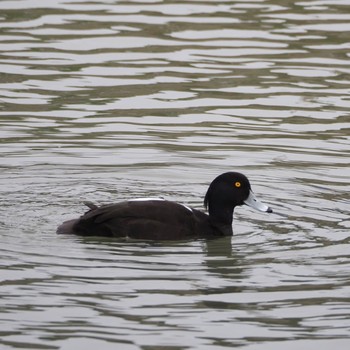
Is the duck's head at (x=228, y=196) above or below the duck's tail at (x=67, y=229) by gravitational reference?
above

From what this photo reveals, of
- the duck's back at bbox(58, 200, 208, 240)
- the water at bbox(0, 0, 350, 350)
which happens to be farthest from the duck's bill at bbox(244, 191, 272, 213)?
the duck's back at bbox(58, 200, 208, 240)

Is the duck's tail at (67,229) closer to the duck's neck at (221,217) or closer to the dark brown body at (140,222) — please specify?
the dark brown body at (140,222)

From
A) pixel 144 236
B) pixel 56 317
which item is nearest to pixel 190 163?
pixel 144 236

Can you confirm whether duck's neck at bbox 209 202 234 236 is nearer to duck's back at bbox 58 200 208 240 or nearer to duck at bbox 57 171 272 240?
duck at bbox 57 171 272 240

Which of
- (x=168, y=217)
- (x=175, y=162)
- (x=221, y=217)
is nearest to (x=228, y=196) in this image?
(x=221, y=217)

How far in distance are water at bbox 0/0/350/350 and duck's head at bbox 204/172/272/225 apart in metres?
0.25

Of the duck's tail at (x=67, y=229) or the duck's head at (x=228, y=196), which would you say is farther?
the duck's head at (x=228, y=196)

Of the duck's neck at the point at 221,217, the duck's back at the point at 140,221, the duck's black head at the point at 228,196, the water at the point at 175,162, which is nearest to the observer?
the water at the point at 175,162

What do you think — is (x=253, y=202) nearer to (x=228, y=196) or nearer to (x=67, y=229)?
(x=228, y=196)

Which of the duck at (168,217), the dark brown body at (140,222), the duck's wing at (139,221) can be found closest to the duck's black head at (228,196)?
the duck at (168,217)

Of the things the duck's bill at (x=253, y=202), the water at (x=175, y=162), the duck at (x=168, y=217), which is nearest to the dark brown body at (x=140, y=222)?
the duck at (x=168, y=217)

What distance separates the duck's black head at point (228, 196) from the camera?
40.8 feet

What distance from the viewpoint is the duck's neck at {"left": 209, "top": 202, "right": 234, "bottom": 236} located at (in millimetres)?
12305

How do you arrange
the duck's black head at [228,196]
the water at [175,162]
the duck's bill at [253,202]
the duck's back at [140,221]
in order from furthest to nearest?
the duck's bill at [253,202], the duck's black head at [228,196], the duck's back at [140,221], the water at [175,162]
